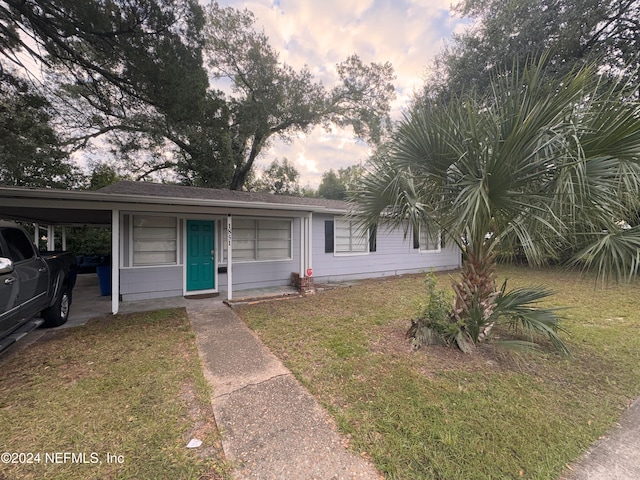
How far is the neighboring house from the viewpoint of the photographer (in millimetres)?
5188

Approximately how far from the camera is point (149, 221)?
21.4 feet

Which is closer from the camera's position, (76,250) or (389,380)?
(389,380)

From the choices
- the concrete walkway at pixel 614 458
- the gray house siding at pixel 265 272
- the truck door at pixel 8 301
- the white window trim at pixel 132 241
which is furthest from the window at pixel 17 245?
the concrete walkway at pixel 614 458

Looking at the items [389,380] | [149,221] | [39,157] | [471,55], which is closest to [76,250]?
[39,157]

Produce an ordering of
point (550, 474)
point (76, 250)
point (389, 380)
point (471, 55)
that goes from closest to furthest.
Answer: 1. point (550, 474)
2. point (389, 380)
3. point (471, 55)
4. point (76, 250)

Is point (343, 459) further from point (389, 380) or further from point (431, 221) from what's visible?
point (431, 221)

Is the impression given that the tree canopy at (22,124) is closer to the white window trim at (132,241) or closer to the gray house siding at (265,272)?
the white window trim at (132,241)

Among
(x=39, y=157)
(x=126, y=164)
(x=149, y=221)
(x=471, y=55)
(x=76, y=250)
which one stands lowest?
(x=76, y=250)

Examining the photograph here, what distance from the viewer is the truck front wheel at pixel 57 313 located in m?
4.61

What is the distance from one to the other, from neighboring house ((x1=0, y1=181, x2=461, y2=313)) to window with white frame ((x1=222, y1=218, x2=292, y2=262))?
1.1 inches

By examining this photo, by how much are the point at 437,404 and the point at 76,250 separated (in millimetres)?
15871

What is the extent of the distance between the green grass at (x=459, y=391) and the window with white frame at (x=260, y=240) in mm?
2998

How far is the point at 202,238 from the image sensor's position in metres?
7.16

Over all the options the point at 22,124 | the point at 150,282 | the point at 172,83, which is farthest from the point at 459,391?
the point at 22,124
